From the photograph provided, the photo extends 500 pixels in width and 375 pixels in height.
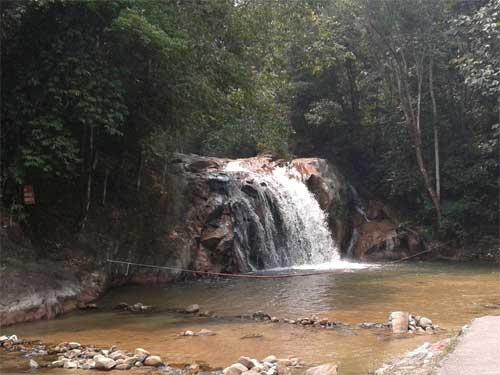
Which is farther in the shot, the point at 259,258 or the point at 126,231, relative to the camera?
the point at 259,258

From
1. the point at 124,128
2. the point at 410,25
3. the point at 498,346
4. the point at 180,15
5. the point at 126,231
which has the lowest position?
the point at 498,346

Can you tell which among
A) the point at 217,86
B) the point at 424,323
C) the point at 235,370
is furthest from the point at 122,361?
the point at 217,86

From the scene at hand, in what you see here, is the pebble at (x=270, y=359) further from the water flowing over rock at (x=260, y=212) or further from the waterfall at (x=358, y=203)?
the waterfall at (x=358, y=203)

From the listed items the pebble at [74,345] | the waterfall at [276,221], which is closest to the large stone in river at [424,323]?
the pebble at [74,345]

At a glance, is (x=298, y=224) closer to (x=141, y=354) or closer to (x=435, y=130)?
(x=435, y=130)

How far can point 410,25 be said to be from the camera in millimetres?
17750

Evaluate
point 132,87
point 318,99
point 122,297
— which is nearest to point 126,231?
point 122,297

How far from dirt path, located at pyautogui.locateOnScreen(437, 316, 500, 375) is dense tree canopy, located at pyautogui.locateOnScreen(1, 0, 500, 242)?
6596mm

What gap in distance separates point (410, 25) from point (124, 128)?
35.1 feet

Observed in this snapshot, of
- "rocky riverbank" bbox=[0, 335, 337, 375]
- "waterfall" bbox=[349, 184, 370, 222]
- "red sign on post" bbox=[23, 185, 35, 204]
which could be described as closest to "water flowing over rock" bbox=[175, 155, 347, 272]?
"waterfall" bbox=[349, 184, 370, 222]

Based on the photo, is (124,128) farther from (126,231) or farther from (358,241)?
(358,241)

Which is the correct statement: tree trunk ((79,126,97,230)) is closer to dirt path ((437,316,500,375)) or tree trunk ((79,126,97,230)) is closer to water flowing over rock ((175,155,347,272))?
water flowing over rock ((175,155,347,272))

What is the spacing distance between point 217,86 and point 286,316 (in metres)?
5.42

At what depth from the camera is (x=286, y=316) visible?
8.66 metres
